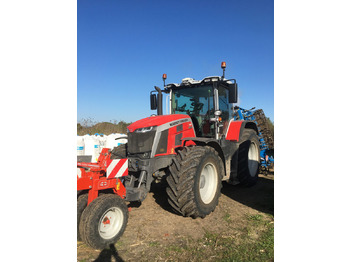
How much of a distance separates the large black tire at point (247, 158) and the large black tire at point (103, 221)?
3337 mm

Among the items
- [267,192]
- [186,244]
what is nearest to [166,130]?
[186,244]

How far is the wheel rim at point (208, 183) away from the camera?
4152 millimetres

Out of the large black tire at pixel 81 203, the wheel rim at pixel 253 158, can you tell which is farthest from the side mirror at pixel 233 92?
the large black tire at pixel 81 203

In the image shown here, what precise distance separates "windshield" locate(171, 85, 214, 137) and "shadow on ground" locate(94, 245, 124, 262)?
2943 millimetres

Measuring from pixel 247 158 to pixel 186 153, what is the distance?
2.44 m

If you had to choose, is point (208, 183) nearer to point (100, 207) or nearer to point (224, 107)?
point (224, 107)

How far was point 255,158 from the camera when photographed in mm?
6371

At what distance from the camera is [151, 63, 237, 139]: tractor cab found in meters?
4.95

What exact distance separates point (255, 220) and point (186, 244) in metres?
1.45

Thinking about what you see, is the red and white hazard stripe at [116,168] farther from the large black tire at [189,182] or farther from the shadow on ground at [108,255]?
the shadow on ground at [108,255]

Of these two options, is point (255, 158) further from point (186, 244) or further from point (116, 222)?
point (116, 222)

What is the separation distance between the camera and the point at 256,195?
524 centimetres

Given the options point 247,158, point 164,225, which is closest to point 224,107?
point 247,158

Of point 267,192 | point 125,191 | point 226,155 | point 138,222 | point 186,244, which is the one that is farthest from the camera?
point 267,192
